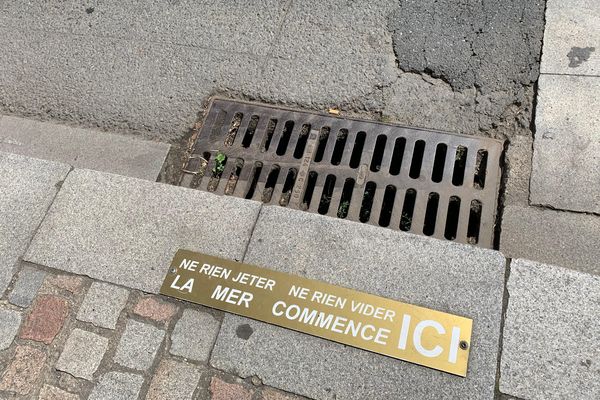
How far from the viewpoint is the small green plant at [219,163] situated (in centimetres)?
270

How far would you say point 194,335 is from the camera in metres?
2.14

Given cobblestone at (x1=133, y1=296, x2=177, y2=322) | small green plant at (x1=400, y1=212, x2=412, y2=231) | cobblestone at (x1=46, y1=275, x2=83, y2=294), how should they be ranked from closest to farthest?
cobblestone at (x1=133, y1=296, x2=177, y2=322) < cobblestone at (x1=46, y1=275, x2=83, y2=294) < small green plant at (x1=400, y1=212, x2=412, y2=231)

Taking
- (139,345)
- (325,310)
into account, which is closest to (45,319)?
(139,345)

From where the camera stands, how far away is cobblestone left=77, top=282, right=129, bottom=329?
2.23 metres

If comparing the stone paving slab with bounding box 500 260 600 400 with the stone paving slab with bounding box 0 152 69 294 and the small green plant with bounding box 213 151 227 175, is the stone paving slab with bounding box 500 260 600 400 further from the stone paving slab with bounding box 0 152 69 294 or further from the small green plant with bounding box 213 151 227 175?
the stone paving slab with bounding box 0 152 69 294

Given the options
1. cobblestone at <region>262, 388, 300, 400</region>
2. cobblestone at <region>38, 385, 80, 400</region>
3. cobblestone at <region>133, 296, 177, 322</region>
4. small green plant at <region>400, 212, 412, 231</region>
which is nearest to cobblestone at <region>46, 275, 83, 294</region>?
cobblestone at <region>133, 296, 177, 322</region>

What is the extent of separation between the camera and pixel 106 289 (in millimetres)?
2312

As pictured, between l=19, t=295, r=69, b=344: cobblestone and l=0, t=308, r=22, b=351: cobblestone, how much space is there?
0.14ft

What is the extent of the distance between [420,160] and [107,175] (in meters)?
1.74

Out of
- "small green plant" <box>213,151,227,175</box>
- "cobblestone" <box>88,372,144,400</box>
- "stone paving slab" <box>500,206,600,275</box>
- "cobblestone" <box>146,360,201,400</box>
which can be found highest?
"small green plant" <box>213,151,227,175</box>

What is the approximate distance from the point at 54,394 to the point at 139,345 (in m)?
0.41

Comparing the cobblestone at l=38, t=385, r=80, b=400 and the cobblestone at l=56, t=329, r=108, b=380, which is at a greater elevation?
the cobblestone at l=56, t=329, r=108, b=380

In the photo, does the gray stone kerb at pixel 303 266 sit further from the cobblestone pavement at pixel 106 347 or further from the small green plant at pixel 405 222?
the small green plant at pixel 405 222

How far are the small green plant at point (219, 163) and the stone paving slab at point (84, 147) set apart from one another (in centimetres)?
32
